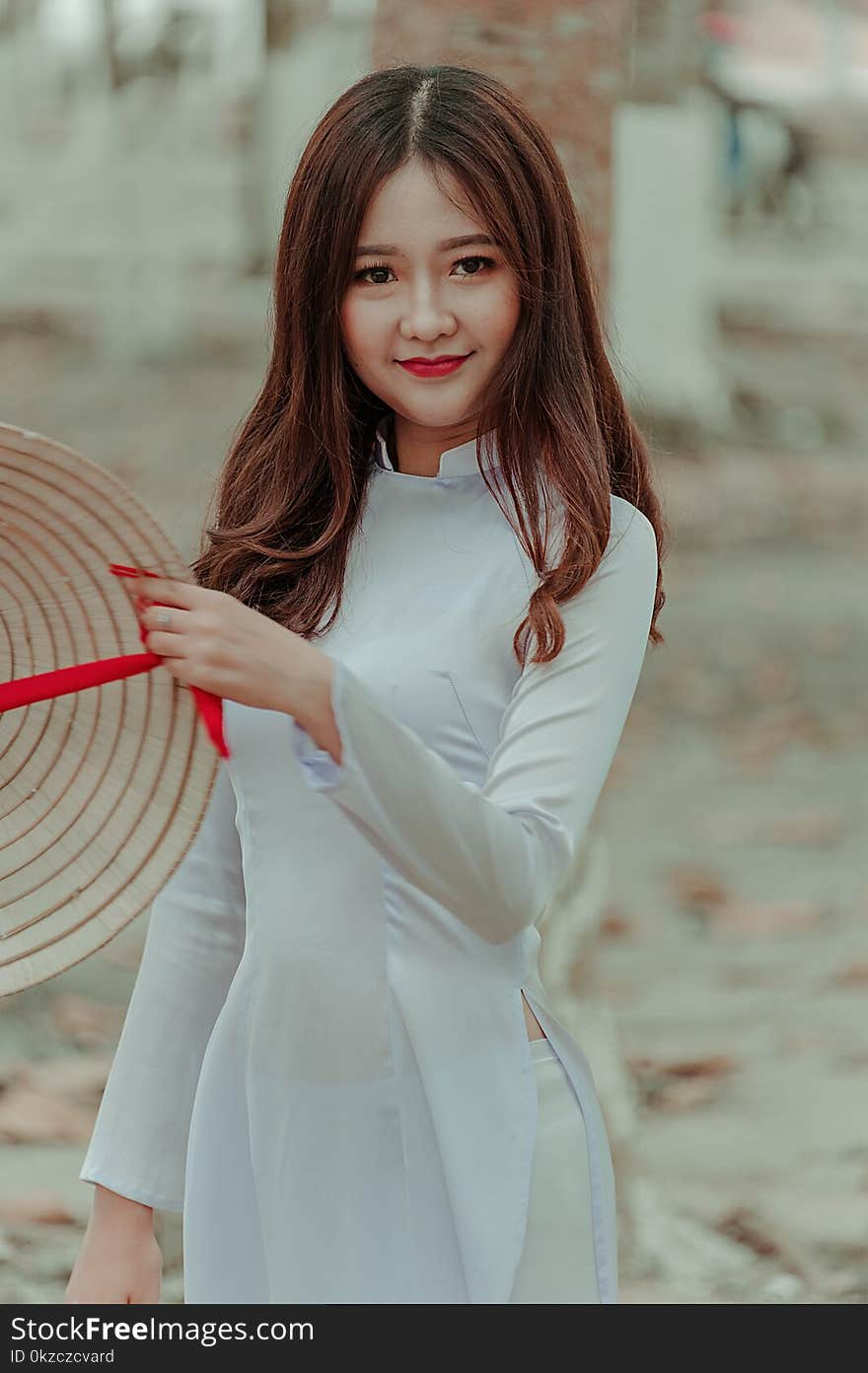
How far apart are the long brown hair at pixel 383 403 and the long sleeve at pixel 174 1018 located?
0.26m

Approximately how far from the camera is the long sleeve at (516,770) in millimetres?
1448

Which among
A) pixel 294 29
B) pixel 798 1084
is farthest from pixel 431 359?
pixel 294 29

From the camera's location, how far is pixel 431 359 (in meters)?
1.75

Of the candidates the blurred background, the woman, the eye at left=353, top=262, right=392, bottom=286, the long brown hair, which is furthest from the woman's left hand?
the blurred background

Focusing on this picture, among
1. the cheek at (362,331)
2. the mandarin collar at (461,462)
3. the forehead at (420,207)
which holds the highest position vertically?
the forehead at (420,207)

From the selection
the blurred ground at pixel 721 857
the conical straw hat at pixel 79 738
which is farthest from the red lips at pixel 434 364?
the blurred ground at pixel 721 857

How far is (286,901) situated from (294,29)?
33.8 feet

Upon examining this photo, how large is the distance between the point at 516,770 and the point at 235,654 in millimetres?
288

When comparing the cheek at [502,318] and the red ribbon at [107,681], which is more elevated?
the cheek at [502,318]

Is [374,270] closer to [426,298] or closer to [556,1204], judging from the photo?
[426,298]

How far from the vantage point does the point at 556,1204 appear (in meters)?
1.72

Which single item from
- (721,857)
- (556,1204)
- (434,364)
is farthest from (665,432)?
(556,1204)

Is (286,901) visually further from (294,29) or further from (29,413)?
(29,413)

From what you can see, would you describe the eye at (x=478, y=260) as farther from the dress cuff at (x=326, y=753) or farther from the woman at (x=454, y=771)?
the dress cuff at (x=326, y=753)
